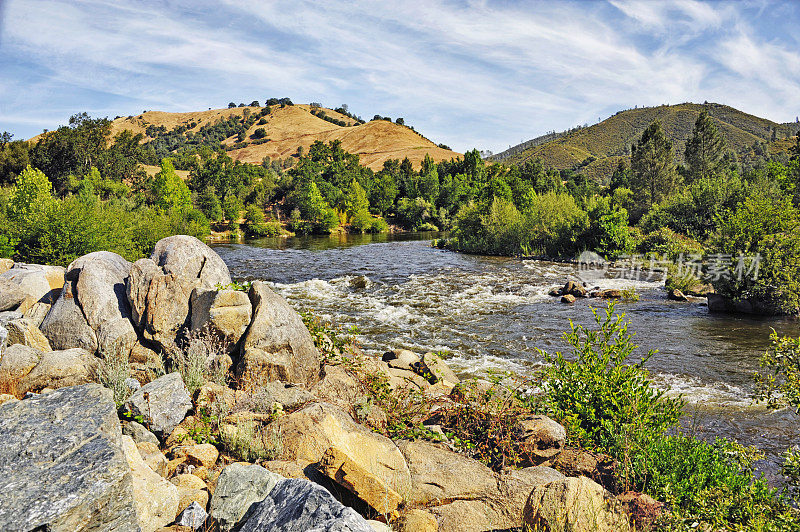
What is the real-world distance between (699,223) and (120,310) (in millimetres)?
43337

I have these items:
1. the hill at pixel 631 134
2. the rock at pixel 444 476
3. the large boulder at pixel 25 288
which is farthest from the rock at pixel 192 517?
the hill at pixel 631 134

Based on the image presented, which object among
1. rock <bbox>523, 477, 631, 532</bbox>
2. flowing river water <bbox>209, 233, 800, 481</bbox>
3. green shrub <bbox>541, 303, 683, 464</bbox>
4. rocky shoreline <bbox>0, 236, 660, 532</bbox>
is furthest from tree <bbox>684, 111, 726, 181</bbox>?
rock <bbox>523, 477, 631, 532</bbox>

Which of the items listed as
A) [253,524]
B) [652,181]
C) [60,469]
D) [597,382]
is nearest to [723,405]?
[597,382]

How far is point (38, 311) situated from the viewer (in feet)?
32.3

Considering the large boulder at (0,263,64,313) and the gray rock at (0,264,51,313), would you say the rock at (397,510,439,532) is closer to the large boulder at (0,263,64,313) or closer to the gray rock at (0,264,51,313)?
the large boulder at (0,263,64,313)

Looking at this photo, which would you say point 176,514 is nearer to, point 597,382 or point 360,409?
point 360,409

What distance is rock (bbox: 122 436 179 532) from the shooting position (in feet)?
12.4

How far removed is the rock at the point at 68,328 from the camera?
28.4ft

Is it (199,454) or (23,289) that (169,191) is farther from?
(199,454)

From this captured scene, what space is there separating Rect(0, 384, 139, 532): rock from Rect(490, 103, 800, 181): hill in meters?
141

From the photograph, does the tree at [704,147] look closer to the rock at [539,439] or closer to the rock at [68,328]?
the rock at [539,439]

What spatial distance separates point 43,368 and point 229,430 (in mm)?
3766

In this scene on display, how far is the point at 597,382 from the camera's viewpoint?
6211 millimetres

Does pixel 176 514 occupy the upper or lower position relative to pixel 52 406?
lower
